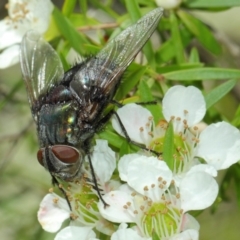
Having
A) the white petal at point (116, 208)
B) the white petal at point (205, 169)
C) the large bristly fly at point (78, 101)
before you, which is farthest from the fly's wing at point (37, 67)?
the white petal at point (205, 169)

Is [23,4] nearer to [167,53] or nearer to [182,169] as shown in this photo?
[167,53]

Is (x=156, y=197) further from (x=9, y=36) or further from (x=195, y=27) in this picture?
(x=9, y=36)

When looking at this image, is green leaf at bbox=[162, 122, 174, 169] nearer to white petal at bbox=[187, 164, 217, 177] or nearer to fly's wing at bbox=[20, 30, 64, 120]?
white petal at bbox=[187, 164, 217, 177]

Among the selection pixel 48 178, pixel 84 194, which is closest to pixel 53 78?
pixel 84 194

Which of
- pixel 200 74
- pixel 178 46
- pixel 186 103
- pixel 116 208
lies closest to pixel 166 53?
pixel 178 46

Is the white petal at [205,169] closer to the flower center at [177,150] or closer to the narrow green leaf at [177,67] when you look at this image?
the flower center at [177,150]
